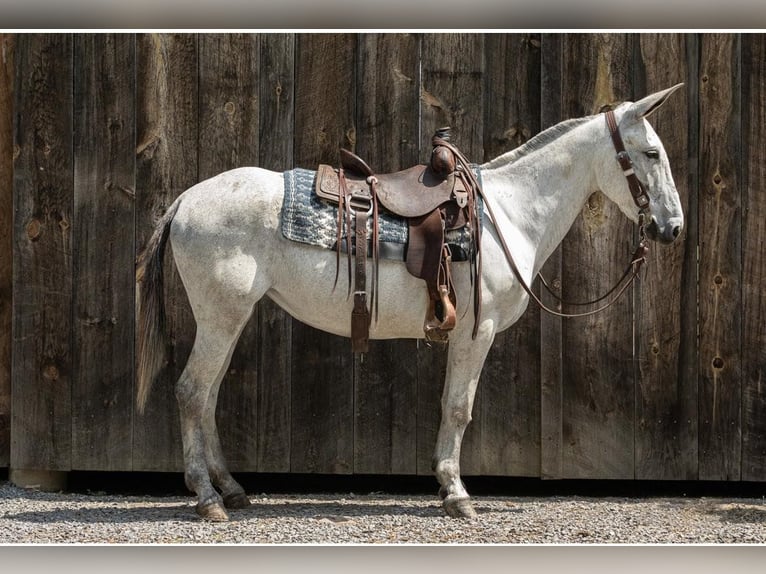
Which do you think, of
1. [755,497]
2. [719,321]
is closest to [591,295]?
[719,321]

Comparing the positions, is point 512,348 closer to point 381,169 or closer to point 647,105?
point 381,169

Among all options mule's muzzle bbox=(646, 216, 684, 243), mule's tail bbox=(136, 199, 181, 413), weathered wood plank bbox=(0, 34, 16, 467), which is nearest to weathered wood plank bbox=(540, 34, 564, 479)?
mule's muzzle bbox=(646, 216, 684, 243)

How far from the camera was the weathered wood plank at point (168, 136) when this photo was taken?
20.5 feet

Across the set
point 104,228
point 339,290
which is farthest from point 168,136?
point 339,290

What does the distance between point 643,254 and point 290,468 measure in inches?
93.2

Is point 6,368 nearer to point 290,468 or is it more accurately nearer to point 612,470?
point 290,468

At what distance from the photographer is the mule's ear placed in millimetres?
5340

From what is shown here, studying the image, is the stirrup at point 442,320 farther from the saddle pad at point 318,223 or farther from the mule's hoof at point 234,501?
the mule's hoof at point 234,501

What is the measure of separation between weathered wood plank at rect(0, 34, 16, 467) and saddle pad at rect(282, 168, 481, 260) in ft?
6.45

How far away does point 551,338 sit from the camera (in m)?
A: 6.29

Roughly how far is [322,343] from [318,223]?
120 centimetres

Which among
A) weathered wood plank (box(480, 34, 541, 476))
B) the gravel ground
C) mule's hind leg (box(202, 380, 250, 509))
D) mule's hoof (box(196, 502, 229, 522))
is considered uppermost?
weathered wood plank (box(480, 34, 541, 476))

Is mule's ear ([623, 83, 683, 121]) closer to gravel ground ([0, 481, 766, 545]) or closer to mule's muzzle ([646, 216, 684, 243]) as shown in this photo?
mule's muzzle ([646, 216, 684, 243])

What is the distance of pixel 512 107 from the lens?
627 cm
